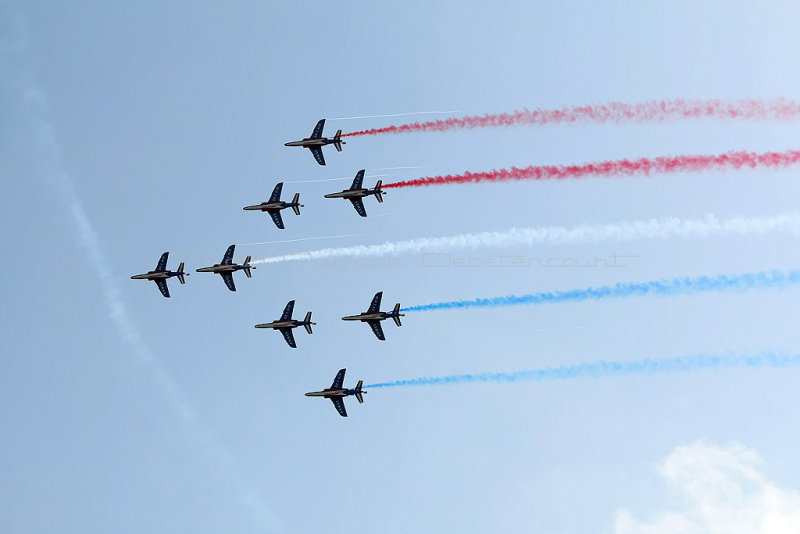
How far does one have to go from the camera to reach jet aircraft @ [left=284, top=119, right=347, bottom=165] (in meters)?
94.4

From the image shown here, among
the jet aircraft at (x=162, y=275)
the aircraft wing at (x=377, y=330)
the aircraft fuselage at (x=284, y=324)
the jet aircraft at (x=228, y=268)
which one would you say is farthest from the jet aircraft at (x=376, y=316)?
the jet aircraft at (x=162, y=275)

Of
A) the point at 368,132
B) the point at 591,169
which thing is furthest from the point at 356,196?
the point at 591,169

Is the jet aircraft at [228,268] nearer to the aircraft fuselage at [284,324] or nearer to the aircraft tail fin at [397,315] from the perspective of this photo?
the aircraft fuselage at [284,324]

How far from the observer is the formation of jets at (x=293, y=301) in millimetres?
92188

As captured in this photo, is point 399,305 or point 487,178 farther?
point 399,305

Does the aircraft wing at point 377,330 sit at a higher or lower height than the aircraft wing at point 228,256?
lower

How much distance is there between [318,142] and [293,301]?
41.1 feet

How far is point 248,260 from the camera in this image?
314 feet

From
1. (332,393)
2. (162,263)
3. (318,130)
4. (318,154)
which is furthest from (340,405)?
(318,130)

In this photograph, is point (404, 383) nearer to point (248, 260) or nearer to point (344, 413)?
point (344, 413)

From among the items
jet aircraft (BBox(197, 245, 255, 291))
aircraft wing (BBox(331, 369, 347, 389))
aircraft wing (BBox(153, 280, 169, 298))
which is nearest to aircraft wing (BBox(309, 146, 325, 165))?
jet aircraft (BBox(197, 245, 255, 291))

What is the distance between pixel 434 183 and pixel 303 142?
15101 millimetres

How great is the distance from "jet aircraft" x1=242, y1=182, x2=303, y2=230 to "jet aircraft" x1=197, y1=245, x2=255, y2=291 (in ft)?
11.7

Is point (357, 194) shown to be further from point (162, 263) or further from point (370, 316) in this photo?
point (162, 263)
